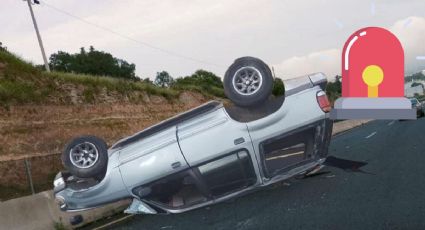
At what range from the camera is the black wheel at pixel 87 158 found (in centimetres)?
210

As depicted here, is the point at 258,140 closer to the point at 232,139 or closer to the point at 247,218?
the point at 232,139

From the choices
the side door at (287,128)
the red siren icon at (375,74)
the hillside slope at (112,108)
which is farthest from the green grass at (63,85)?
the red siren icon at (375,74)

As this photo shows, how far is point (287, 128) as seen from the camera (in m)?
2.02

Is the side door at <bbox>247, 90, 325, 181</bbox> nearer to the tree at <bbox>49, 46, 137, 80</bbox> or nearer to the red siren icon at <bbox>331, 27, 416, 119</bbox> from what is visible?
the red siren icon at <bbox>331, 27, 416, 119</bbox>

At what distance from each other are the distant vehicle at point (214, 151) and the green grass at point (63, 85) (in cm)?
20

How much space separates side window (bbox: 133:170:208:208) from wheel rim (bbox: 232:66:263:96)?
0.42 meters

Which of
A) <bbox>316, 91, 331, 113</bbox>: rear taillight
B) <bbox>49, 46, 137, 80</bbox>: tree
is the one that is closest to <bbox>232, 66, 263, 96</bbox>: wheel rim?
<bbox>316, 91, 331, 113</bbox>: rear taillight

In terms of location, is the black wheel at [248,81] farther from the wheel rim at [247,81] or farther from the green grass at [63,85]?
the green grass at [63,85]

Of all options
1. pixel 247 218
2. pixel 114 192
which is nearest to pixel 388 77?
pixel 114 192

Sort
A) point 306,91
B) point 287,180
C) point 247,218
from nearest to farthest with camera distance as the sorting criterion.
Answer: point 306,91
point 287,180
point 247,218

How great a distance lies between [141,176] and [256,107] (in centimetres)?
57

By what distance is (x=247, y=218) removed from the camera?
11.4 meters

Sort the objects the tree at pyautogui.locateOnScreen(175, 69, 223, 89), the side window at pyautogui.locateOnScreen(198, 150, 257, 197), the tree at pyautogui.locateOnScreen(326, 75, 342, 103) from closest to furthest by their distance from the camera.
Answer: the tree at pyautogui.locateOnScreen(326, 75, 342, 103)
the side window at pyautogui.locateOnScreen(198, 150, 257, 197)
the tree at pyautogui.locateOnScreen(175, 69, 223, 89)

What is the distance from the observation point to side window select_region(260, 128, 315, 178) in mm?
2119
